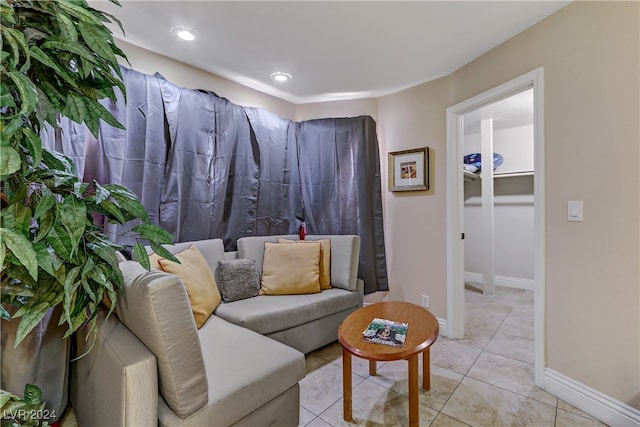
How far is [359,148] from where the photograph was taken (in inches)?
119

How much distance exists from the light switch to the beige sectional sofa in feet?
5.82

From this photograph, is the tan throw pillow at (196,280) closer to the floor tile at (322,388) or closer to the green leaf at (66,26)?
the floor tile at (322,388)

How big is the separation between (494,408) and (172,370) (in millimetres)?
1771

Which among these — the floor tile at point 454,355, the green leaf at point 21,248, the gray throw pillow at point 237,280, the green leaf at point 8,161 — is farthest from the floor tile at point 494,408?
the green leaf at point 8,161

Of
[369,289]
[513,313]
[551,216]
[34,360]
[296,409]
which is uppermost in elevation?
[551,216]

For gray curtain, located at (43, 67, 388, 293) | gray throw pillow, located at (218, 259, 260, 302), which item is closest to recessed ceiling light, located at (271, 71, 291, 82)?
gray curtain, located at (43, 67, 388, 293)

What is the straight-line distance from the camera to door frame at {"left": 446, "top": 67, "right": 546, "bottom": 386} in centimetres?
184

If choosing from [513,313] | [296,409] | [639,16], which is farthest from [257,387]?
[513,313]

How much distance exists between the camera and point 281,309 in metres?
2.06

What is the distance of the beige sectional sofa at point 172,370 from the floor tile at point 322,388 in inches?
10.7

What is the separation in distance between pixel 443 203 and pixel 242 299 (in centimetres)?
194

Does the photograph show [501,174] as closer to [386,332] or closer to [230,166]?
[386,332]

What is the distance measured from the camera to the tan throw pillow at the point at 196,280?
1757 millimetres

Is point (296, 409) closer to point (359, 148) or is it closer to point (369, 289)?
point (369, 289)
